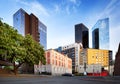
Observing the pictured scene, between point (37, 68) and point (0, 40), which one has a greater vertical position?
point (0, 40)

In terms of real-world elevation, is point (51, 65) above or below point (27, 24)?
below

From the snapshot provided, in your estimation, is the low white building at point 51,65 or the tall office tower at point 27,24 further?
the tall office tower at point 27,24

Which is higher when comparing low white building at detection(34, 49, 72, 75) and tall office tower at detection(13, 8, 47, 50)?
tall office tower at detection(13, 8, 47, 50)

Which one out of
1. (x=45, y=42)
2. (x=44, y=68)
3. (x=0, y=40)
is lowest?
(x=44, y=68)

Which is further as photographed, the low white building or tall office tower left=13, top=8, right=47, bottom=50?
tall office tower left=13, top=8, right=47, bottom=50

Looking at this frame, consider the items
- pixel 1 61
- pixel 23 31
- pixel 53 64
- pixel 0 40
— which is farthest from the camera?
pixel 23 31

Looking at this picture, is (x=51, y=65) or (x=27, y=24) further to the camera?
(x=27, y=24)

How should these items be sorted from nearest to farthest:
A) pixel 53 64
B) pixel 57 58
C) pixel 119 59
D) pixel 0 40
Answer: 1. pixel 0 40
2. pixel 119 59
3. pixel 53 64
4. pixel 57 58

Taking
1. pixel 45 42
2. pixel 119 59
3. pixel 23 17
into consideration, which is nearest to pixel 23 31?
pixel 23 17

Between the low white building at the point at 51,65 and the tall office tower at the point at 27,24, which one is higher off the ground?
the tall office tower at the point at 27,24

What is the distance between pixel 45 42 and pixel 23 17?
38.5 meters

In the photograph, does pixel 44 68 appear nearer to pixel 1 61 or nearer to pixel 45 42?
pixel 1 61

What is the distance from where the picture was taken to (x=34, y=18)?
163 m

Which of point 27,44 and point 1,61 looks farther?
point 27,44
